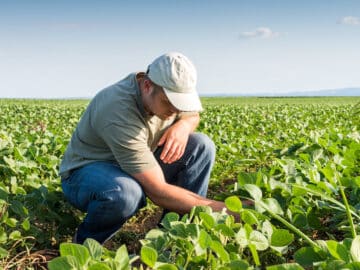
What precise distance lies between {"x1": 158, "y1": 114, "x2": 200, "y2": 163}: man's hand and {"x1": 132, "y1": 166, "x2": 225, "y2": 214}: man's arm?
280 mm

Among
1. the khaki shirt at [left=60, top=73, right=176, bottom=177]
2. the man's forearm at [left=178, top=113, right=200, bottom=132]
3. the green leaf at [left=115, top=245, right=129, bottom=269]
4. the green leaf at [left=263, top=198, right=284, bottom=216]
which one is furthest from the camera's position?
the man's forearm at [left=178, top=113, right=200, bottom=132]

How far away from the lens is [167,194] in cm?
250

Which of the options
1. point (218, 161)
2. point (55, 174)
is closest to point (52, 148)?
point (55, 174)

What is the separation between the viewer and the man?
250cm

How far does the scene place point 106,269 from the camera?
4.40 feet

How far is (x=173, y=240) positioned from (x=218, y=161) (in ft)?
12.3

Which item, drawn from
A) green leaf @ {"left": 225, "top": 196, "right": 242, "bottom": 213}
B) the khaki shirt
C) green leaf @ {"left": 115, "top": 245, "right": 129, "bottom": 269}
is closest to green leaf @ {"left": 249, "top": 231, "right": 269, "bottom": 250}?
green leaf @ {"left": 225, "top": 196, "right": 242, "bottom": 213}

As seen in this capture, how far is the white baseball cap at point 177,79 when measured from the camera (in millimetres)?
2465

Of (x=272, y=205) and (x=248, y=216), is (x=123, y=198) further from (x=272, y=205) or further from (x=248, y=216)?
(x=248, y=216)

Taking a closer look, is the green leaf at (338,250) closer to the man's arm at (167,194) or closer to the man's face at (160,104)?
the man's arm at (167,194)

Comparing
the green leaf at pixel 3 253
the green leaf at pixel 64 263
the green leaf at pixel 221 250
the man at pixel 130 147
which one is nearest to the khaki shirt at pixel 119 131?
the man at pixel 130 147

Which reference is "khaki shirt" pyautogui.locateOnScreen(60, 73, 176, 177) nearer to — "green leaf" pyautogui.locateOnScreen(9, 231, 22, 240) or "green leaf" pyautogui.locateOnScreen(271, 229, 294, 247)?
"green leaf" pyautogui.locateOnScreen(9, 231, 22, 240)

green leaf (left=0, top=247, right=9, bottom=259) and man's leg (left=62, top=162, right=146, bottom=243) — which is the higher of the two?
man's leg (left=62, top=162, right=146, bottom=243)

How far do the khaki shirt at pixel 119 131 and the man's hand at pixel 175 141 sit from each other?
0.07 m
